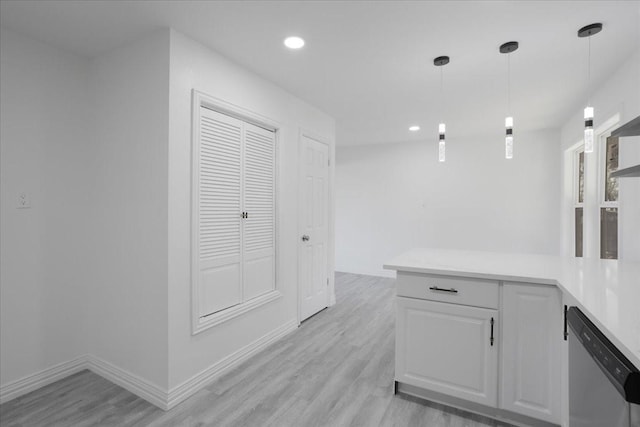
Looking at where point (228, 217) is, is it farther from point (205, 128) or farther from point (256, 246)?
point (205, 128)

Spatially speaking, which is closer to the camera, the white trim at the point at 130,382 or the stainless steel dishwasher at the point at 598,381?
the stainless steel dishwasher at the point at 598,381

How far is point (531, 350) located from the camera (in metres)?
1.72

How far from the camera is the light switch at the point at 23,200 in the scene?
215 centimetres

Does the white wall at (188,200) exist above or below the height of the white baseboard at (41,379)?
above

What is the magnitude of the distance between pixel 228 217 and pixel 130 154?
0.80 m

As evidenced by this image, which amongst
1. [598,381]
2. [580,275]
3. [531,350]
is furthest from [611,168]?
[598,381]

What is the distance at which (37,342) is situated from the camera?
225 cm

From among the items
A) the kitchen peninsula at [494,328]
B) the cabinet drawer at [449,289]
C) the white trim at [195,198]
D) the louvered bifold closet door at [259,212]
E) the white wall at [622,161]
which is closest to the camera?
the kitchen peninsula at [494,328]


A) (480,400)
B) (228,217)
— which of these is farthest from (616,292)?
(228,217)

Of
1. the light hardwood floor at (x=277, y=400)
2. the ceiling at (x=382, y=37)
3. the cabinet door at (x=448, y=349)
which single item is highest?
the ceiling at (x=382, y=37)

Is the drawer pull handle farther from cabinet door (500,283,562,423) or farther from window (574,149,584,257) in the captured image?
window (574,149,584,257)

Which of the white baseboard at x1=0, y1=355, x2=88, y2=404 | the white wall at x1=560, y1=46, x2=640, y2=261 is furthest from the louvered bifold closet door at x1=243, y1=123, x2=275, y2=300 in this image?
the white wall at x1=560, y1=46, x2=640, y2=261

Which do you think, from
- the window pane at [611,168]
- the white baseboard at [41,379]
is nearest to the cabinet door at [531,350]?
the window pane at [611,168]

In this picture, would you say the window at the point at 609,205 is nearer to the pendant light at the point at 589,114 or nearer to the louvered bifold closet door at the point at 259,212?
the pendant light at the point at 589,114
